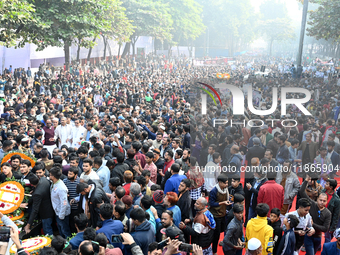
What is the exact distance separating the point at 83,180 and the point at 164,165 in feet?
5.85

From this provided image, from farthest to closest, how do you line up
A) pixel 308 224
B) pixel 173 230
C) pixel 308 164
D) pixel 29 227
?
pixel 308 164
pixel 29 227
pixel 308 224
pixel 173 230

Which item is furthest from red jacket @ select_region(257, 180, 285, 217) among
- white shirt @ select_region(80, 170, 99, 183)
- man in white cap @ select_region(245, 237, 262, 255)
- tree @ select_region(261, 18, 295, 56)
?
tree @ select_region(261, 18, 295, 56)

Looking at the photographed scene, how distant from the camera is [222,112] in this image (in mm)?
6871

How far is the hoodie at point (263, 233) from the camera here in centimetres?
436

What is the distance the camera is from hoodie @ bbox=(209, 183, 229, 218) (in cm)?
542

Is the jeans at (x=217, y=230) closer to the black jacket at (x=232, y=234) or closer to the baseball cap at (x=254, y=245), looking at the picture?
the black jacket at (x=232, y=234)

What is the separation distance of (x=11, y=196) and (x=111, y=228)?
177 centimetres

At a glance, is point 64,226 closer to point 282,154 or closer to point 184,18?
point 282,154

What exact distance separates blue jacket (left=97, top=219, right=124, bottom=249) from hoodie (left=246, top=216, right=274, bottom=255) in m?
1.66

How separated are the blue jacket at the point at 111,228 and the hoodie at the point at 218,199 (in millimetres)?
1730

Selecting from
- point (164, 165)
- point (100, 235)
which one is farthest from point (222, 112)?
point (100, 235)

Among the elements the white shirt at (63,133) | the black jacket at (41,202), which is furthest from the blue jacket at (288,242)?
the white shirt at (63,133)

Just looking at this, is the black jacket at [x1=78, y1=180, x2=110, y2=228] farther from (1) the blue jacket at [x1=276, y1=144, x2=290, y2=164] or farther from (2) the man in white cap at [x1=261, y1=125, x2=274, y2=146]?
(2) the man in white cap at [x1=261, y1=125, x2=274, y2=146]

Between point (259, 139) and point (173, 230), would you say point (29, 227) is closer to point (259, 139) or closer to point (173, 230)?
point (173, 230)
